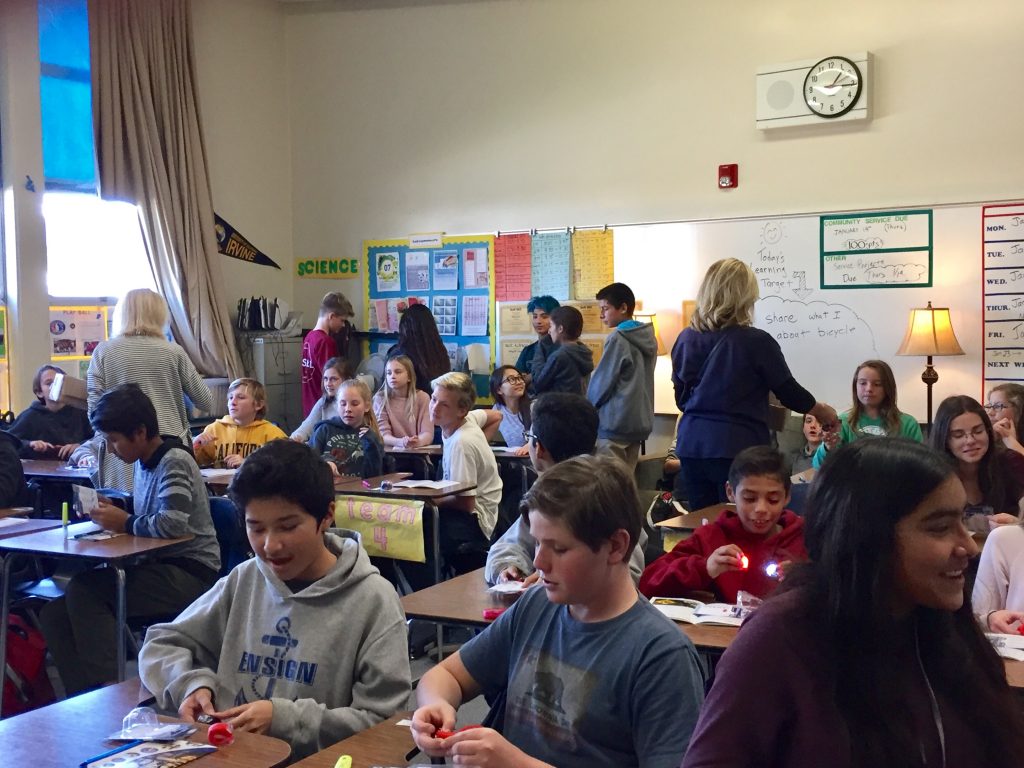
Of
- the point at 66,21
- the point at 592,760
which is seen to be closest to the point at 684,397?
the point at 592,760

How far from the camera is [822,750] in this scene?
3.76 ft

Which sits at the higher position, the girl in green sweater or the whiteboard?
the whiteboard

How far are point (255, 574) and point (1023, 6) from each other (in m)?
6.00

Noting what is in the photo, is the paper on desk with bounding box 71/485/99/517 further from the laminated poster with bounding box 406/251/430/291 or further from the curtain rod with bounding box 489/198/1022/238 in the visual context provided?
the laminated poster with bounding box 406/251/430/291

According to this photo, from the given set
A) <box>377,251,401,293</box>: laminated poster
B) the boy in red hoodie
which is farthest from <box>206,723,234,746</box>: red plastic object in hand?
<box>377,251,401,293</box>: laminated poster

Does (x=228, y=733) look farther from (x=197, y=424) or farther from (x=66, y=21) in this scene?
(x=66, y=21)

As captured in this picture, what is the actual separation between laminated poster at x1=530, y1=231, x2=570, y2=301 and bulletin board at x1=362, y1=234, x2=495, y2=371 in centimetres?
38

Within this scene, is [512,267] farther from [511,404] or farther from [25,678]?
[25,678]

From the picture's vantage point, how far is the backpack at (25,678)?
3699 millimetres

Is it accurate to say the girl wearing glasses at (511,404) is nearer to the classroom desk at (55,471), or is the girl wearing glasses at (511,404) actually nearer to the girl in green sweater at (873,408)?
the girl in green sweater at (873,408)

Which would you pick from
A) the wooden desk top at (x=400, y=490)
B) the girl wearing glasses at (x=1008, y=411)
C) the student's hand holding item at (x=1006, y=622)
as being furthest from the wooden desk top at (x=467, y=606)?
the girl wearing glasses at (x=1008, y=411)

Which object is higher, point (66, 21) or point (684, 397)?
point (66, 21)

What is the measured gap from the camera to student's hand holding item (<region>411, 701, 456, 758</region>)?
168 centimetres

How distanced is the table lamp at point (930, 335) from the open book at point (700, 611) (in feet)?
13.4
